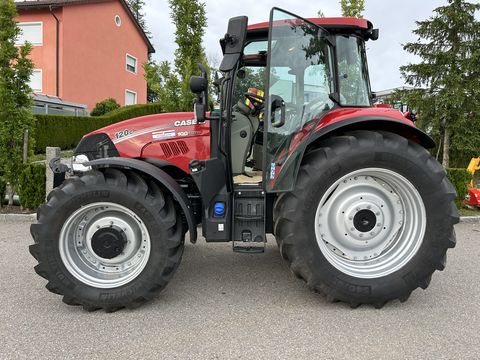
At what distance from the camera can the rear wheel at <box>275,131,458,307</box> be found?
120 inches

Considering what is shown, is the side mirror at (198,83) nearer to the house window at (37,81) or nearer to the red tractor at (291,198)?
the red tractor at (291,198)

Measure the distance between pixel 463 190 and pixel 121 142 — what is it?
247 inches

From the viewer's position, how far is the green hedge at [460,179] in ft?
23.3

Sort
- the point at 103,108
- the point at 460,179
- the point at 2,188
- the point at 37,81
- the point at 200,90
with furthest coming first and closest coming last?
the point at 103,108 → the point at 37,81 → the point at 460,179 → the point at 2,188 → the point at 200,90

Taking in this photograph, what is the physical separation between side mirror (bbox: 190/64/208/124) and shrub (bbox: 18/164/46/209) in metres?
4.74

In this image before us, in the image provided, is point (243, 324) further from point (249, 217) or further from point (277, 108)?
point (277, 108)

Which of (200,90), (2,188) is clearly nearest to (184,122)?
(200,90)

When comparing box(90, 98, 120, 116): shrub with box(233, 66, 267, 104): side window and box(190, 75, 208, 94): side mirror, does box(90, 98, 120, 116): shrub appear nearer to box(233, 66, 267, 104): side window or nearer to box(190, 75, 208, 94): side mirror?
box(233, 66, 267, 104): side window

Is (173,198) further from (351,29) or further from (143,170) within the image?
(351,29)

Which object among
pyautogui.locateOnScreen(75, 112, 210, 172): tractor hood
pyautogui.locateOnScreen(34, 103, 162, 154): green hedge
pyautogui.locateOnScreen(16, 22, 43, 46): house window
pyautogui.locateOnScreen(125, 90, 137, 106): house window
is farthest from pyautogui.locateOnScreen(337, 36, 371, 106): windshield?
pyautogui.locateOnScreen(125, 90, 137, 106): house window

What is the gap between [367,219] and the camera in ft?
10.7

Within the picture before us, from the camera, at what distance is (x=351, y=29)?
338cm

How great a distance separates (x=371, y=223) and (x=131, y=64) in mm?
25384

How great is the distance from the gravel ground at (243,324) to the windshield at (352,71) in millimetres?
1780
